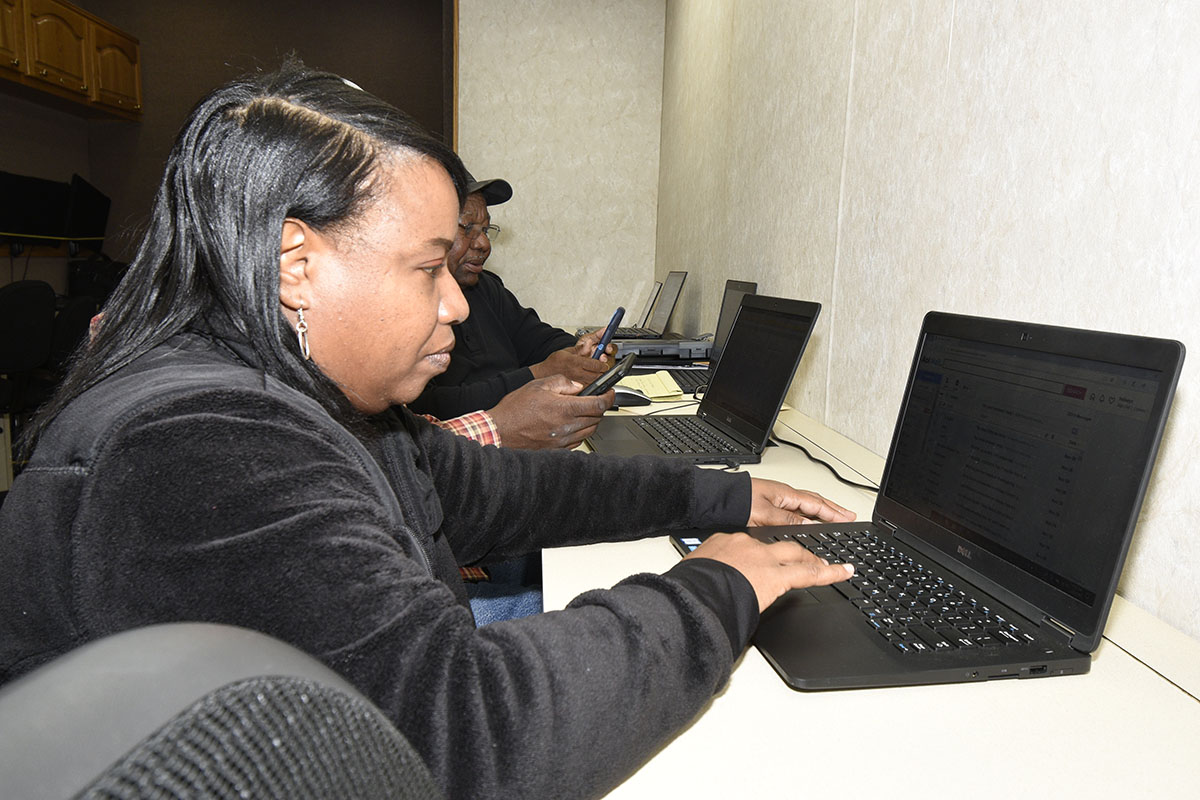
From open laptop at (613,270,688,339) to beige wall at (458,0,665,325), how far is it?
0.65 metres

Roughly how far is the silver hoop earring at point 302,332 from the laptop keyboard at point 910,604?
1.78 ft

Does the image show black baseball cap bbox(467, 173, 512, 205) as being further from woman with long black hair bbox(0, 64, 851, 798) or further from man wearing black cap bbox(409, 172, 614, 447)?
woman with long black hair bbox(0, 64, 851, 798)

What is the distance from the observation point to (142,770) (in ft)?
0.53

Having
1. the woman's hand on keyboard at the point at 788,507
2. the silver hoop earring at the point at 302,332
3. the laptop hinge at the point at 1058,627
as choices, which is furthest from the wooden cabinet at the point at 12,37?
the laptop hinge at the point at 1058,627

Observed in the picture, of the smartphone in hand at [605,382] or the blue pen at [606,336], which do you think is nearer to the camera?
the smartphone in hand at [605,382]

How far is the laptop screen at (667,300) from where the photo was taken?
3006 millimetres

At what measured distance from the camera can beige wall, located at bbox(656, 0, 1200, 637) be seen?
751mm

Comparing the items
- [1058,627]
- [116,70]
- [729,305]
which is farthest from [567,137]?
[1058,627]

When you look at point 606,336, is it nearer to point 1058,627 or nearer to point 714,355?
point 714,355

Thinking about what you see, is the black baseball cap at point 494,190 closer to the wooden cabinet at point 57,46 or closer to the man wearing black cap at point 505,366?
the man wearing black cap at point 505,366

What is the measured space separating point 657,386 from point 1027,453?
49.6 inches

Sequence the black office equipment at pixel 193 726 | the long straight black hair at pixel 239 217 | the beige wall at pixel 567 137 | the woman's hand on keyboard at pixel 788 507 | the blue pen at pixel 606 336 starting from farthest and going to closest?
the beige wall at pixel 567 137, the blue pen at pixel 606 336, the woman's hand on keyboard at pixel 788 507, the long straight black hair at pixel 239 217, the black office equipment at pixel 193 726

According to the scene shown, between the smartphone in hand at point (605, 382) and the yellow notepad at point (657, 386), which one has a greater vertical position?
the smartphone in hand at point (605, 382)

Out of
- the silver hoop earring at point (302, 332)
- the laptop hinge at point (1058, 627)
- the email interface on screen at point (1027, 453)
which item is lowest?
the laptop hinge at point (1058, 627)
